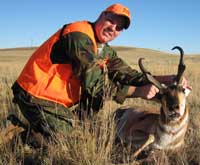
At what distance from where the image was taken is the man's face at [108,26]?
16.4 ft

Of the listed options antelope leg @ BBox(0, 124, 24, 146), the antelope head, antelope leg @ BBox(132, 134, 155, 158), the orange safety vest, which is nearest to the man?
the orange safety vest

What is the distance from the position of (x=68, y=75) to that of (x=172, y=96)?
1236mm

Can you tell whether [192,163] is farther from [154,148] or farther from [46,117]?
[46,117]

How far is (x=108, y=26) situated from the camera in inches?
197

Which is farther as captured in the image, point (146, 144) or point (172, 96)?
point (146, 144)

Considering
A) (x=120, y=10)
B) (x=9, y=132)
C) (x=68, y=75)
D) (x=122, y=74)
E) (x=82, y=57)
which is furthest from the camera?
(x=122, y=74)

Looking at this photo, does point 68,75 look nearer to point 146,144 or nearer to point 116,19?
point 116,19

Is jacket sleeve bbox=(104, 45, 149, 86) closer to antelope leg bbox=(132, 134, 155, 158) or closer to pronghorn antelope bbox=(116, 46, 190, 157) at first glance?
pronghorn antelope bbox=(116, 46, 190, 157)

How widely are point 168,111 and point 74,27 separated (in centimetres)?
146

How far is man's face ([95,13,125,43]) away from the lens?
4984 millimetres

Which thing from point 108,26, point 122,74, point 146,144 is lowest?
point 146,144

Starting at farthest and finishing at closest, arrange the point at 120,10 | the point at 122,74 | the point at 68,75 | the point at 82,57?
the point at 122,74, the point at 68,75, the point at 120,10, the point at 82,57

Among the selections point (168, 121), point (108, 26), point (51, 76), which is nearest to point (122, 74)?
point (108, 26)

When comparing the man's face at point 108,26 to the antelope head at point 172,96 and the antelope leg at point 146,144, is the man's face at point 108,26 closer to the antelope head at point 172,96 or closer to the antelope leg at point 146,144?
the antelope head at point 172,96
